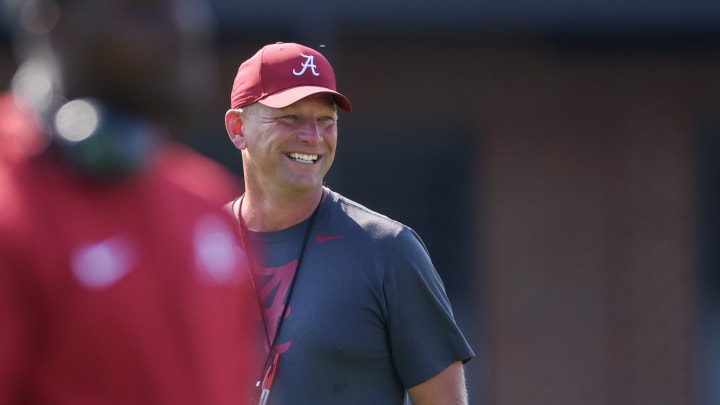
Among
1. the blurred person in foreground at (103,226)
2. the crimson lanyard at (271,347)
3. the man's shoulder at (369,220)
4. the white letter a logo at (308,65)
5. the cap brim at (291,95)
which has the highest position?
the white letter a logo at (308,65)

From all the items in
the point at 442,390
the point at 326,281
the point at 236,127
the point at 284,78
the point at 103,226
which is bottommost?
the point at 442,390

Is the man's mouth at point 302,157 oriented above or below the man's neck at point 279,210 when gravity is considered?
above

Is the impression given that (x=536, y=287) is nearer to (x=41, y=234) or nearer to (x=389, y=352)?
(x=389, y=352)

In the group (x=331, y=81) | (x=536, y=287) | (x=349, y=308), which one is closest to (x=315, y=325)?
(x=349, y=308)

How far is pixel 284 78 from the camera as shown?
370 cm

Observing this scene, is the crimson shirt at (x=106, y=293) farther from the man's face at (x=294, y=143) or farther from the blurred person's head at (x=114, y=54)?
the man's face at (x=294, y=143)

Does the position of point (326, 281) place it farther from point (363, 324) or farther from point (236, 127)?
point (236, 127)

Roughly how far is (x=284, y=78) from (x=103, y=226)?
7.09 ft

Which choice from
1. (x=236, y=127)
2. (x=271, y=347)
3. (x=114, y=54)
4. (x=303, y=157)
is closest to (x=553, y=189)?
(x=236, y=127)

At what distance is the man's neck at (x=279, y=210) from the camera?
369 centimetres

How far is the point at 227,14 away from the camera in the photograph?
337 inches

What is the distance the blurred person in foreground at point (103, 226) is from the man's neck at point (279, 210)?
2.02 m

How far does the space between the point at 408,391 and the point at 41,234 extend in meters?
2.08

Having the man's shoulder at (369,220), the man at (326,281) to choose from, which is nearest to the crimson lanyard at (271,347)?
the man at (326,281)
